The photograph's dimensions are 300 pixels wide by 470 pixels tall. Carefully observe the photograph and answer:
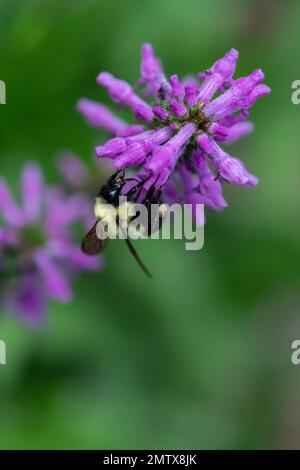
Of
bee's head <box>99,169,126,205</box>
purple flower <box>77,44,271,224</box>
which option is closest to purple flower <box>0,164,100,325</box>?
bee's head <box>99,169,126,205</box>

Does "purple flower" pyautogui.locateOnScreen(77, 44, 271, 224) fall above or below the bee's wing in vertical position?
above

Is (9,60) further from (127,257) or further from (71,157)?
(127,257)

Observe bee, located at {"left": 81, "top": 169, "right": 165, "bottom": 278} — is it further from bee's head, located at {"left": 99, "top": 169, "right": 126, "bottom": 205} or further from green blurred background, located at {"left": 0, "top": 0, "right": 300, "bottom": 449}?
green blurred background, located at {"left": 0, "top": 0, "right": 300, "bottom": 449}

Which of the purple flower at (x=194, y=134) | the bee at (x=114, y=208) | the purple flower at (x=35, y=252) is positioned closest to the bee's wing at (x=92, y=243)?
the bee at (x=114, y=208)

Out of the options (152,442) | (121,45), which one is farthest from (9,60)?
(152,442)

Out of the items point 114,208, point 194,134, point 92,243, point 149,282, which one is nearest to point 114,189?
point 114,208

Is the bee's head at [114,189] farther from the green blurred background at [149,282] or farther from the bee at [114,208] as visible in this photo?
the green blurred background at [149,282]

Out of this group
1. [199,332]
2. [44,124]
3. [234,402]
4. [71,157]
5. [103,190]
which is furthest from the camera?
[234,402]
